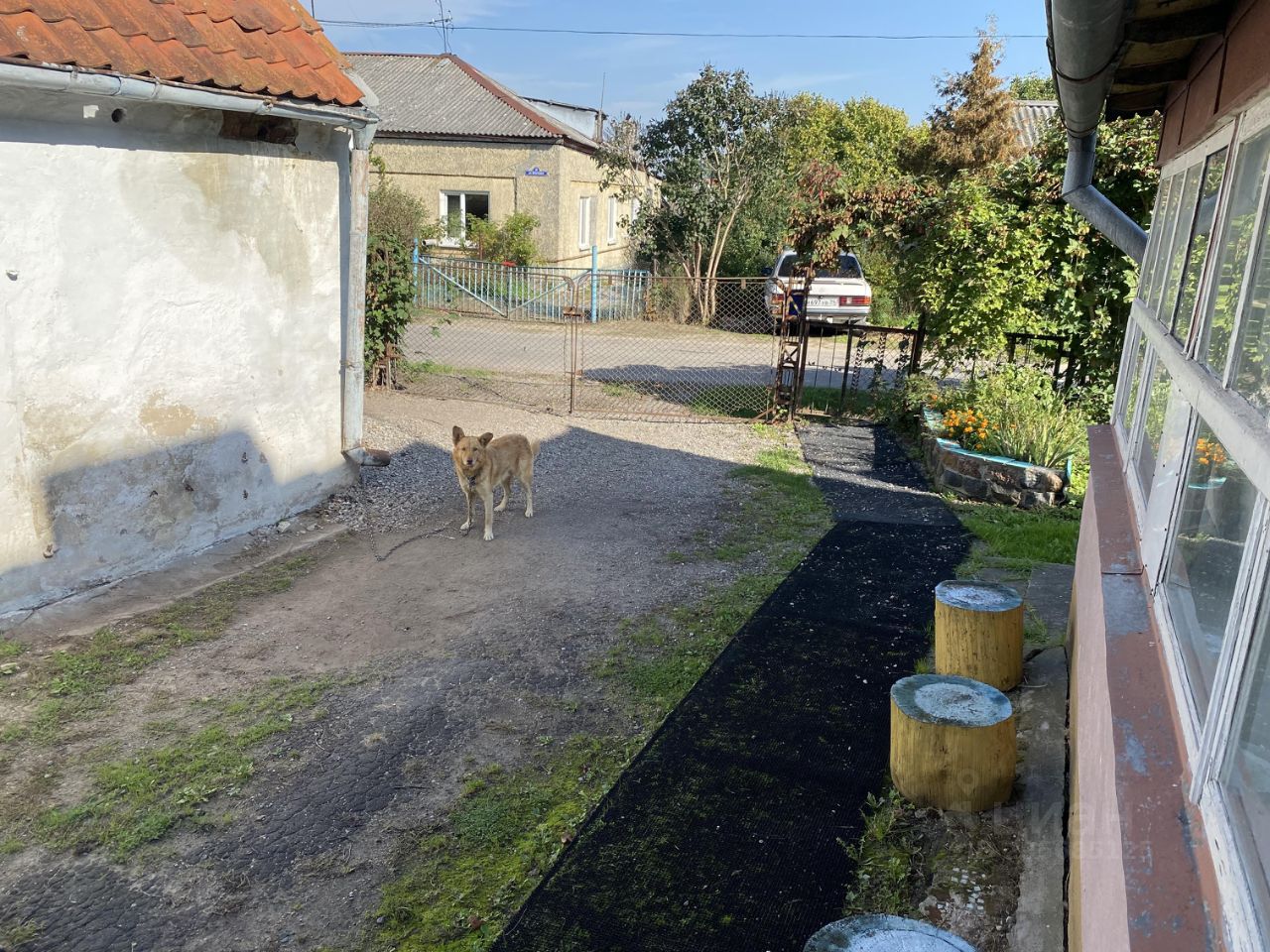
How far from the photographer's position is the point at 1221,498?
203cm

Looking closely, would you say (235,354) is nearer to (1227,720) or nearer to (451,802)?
(451,802)

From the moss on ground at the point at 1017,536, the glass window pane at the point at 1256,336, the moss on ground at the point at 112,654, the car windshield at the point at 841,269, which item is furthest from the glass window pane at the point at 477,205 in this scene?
the glass window pane at the point at 1256,336

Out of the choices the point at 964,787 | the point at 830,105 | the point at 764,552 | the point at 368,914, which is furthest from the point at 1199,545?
the point at 830,105

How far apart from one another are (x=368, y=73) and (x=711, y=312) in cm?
1435

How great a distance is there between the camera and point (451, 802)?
3.97 meters

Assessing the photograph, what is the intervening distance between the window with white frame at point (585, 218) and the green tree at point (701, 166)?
15.3 ft

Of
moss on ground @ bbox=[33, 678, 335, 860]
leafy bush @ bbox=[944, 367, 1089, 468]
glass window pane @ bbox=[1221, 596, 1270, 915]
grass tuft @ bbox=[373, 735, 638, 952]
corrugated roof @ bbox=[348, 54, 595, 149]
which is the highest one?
corrugated roof @ bbox=[348, 54, 595, 149]

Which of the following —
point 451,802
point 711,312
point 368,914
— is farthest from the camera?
point 711,312

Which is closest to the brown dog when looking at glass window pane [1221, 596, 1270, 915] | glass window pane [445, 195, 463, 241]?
glass window pane [1221, 596, 1270, 915]

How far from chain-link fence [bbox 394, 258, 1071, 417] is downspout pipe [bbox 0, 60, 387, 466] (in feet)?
14.8

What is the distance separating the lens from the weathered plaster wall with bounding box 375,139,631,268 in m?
24.5

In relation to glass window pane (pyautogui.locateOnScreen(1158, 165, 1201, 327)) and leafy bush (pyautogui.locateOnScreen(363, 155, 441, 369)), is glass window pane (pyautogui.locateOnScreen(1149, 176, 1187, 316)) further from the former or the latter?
leafy bush (pyautogui.locateOnScreen(363, 155, 441, 369))

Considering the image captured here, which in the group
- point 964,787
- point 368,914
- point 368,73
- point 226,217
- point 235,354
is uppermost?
point 368,73

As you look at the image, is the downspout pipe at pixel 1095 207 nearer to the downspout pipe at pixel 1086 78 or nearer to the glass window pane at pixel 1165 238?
the downspout pipe at pixel 1086 78
